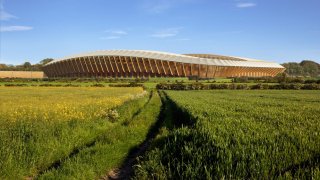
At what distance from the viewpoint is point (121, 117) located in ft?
68.6

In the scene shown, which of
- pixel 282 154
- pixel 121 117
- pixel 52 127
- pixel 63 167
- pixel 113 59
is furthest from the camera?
pixel 113 59

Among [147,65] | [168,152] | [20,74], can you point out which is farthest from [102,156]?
[20,74]

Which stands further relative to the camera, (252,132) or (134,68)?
(134,68)

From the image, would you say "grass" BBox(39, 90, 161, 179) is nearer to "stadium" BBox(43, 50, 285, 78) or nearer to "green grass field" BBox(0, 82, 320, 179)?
"green grass field" BBox(0, 82, 320, 179)

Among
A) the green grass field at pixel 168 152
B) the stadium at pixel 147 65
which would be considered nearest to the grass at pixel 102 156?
the green grass field at pixel 168 152

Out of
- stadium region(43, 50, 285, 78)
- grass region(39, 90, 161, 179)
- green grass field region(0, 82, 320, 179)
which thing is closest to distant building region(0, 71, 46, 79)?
stadium region(43, 50, 285, 78)

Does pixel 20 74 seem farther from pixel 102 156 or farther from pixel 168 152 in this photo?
pixel 168 152

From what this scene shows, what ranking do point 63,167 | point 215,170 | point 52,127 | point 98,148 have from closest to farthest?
point 215,170
point 63,167
point 98,148
point 52,127

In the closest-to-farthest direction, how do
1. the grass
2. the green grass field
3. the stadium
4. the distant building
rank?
the green grass field < the grass < the stadium < the distant building

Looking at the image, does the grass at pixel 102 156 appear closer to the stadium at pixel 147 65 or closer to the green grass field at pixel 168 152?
the green grass field at pixel 168 152

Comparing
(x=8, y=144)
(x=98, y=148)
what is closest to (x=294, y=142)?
(x=98, y=148)

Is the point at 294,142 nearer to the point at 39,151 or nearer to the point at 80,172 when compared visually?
the point at 80,172

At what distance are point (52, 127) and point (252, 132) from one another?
7.39 meters

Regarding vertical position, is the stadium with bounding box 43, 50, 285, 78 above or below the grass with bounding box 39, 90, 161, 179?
above
